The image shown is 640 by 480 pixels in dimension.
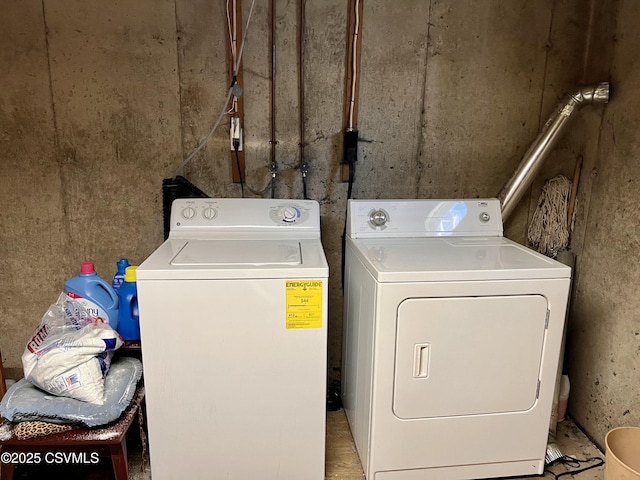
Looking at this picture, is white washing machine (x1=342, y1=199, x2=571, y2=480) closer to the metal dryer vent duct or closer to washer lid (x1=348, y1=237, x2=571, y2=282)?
washer lid (x1=348, y1=237, x2=571, y2=282)

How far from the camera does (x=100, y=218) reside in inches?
85.9

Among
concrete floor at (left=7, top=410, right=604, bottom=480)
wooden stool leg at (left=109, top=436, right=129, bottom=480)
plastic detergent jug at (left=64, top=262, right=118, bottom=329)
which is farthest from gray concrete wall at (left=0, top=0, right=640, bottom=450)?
wooden stool leg at (left=109, top=436, right=129, bottom=480)

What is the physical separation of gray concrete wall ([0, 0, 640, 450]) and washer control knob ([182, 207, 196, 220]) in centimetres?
27

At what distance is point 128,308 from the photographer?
6.11 ft

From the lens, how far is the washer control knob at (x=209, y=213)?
6.43 ft

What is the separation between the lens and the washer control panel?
1949 mm

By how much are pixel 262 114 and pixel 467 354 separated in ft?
4.48

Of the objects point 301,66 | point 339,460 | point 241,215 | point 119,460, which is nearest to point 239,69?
point 301,66

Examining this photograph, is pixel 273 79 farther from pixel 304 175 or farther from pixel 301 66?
pixel 304 175

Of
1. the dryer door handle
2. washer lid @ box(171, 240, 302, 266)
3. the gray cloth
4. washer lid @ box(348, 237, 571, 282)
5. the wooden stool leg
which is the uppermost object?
washer lid @ box(171, 240, 302, 266)

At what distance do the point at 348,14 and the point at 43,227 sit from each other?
173cm

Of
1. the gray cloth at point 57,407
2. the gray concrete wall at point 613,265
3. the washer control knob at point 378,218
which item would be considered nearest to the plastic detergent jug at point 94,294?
the gray cloth at point 57,407

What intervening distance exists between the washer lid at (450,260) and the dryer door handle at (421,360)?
9.5 inches

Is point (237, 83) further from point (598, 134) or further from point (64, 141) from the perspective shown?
point (598, 134)
